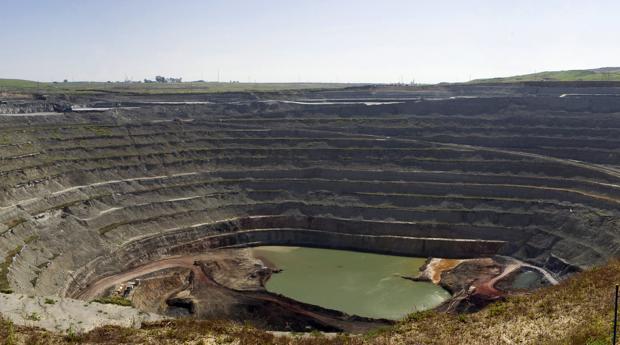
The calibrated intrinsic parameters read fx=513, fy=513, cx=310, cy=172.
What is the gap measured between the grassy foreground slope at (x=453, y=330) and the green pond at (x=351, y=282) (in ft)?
54.0

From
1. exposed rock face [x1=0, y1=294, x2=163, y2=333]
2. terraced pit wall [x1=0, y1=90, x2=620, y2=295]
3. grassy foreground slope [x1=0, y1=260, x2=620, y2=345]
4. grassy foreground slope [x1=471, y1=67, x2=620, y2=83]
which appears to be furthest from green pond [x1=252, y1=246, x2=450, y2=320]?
grassy foreground slope [x1=471, y1=67, x2=620, y2=83]

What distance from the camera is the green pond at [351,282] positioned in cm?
4384

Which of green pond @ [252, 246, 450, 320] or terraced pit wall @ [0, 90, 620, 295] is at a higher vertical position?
terraced pit wall @ [0, 90, 620, 295]

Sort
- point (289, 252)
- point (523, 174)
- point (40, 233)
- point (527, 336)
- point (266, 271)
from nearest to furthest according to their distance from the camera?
point (527, 336)
point (40, 233)
point (266, 271)
point (289, 252)
point (523, 174)

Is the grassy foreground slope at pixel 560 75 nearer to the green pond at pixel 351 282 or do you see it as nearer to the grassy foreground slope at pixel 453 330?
the green pond at pixel 351 282

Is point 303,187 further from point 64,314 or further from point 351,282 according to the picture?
point 64,314

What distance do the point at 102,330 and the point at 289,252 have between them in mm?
34730

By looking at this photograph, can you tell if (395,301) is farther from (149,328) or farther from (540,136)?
(540,136)

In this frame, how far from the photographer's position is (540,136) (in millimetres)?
75312

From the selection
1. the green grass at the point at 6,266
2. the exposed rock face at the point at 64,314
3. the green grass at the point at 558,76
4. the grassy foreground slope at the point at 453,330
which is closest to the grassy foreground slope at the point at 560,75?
the green grass at the point at 558,76

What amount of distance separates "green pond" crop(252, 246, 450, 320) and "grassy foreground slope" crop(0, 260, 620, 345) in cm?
1646

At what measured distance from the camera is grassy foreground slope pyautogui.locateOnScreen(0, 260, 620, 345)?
21922 mm

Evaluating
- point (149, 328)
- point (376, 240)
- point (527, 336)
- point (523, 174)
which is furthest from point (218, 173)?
point (527, 336)

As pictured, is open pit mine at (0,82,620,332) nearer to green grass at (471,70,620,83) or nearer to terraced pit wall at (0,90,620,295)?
terraced pit wall at (0,90,620,295)
